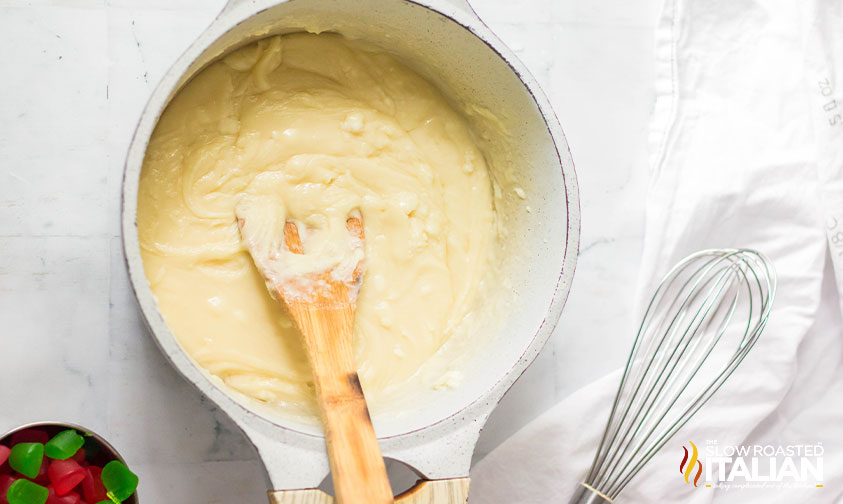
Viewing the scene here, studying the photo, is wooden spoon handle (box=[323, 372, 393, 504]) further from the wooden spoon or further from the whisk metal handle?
the whisk metal handle

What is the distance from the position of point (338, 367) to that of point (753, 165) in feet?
2.20

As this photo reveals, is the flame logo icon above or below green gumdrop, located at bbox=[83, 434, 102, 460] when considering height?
below

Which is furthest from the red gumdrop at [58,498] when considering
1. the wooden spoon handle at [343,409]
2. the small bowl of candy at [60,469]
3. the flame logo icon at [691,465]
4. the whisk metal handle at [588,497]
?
the flame logo icon at [691,465]

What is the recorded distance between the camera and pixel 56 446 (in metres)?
0.77

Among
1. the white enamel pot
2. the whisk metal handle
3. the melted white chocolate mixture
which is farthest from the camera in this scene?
the whisk metal handle

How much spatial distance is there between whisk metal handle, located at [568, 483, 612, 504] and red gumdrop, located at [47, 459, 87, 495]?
2.02ft

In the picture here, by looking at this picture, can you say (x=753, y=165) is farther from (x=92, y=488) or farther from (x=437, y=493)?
(x=92, y=488)

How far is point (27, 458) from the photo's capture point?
0.75m

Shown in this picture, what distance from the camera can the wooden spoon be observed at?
2.44ft

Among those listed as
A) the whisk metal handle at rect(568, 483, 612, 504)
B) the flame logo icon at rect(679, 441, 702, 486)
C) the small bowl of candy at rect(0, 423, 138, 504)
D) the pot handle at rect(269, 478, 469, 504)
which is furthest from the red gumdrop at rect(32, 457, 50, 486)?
the flame logo icon at rect(679, 441, 702, 486)

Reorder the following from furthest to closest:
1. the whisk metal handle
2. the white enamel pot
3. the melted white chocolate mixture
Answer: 1. the whisk metal handle
2. the melted white chocolate mixture
3. the white enamel pot

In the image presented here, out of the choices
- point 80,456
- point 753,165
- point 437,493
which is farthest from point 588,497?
point 80,456

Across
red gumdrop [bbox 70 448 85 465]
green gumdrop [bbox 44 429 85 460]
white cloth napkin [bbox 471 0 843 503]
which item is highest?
white cloth napkin [bbox 471 0 843 503]

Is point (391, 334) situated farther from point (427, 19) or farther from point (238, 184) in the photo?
point (427, 19)
